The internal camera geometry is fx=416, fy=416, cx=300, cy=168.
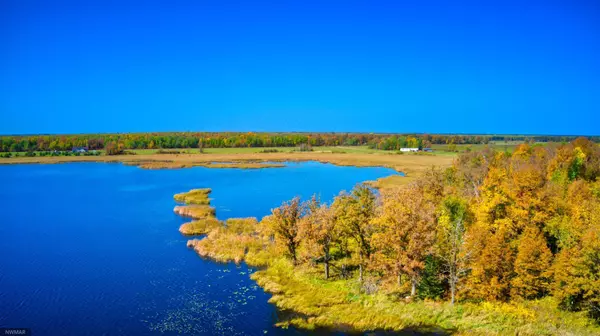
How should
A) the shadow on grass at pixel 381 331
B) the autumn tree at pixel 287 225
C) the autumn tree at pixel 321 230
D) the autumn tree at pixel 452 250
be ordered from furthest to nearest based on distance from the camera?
the autumn tree at pixel 287 225 → the autumn tree at pixel 321 230 → the autumn tree at pixel 452 250 → the shadow on grass at pixel 381 331

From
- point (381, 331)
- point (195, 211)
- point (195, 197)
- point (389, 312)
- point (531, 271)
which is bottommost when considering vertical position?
point (381, 331)

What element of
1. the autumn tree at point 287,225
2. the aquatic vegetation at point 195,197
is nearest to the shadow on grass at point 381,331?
the autumn tree at point 287,225

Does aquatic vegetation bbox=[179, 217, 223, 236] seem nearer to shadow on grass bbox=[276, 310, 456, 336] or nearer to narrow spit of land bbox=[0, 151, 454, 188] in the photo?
shadow on grass bbox=[276, 310, 456, 336]

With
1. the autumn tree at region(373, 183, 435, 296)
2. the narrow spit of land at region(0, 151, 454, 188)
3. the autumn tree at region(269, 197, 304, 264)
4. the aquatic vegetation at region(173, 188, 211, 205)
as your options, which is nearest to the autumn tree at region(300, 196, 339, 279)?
the autumn tree at region(269, 197, 304, 264)

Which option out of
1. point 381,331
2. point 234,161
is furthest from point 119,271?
point 234,161

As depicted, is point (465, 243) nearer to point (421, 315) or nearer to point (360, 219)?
point (421, 315)

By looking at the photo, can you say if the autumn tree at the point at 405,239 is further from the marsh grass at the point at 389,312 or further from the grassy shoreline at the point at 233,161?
the grassy shoreline at the point at 233,161

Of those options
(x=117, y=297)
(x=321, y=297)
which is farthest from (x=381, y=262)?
(x=117, y=297)
